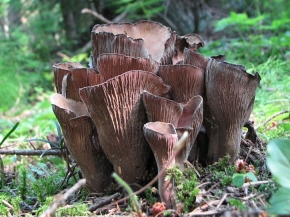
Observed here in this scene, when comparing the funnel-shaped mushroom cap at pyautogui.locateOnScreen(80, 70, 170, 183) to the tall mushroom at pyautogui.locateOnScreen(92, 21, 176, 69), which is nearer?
the funnel-shaped mushroom cap at pyautogui.locateOnScreen(80, 70, 170, 183)

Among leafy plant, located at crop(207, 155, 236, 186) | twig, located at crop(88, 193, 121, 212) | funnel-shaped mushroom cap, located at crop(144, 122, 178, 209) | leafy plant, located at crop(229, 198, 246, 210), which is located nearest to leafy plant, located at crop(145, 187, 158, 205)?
funnel-shaped mushroom cap, located at crop(144, 122, 178, 209)

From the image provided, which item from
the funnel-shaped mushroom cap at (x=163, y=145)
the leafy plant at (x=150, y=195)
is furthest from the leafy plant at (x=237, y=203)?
the leafy plant at (x=150, y=195)

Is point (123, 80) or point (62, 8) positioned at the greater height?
point (62, 8)

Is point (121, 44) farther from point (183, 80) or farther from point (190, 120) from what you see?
point (190, 120)

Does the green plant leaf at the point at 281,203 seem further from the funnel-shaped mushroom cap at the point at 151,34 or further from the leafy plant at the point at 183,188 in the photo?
the funnel-shaped mushroom cap at the point at 151,34

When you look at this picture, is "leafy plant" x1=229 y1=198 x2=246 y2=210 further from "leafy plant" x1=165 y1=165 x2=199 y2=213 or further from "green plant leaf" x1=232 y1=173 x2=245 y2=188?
"leafy plant" x1=165 y1=165 x2=199 y2=213

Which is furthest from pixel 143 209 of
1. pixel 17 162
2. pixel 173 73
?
pixel 17 162

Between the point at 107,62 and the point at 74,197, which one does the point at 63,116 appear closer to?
the point at 107,62
